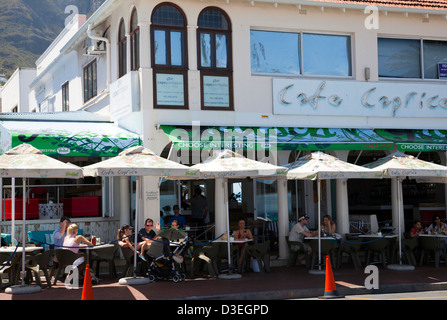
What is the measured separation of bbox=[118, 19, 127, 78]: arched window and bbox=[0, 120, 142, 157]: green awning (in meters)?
2.40

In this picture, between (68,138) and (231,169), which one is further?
(68,138)

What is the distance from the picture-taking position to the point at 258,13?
739 inches

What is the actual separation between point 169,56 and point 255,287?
7077 millimetres

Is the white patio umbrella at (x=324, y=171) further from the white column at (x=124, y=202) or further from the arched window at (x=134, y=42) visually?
the arched window at (x=134, y=42)

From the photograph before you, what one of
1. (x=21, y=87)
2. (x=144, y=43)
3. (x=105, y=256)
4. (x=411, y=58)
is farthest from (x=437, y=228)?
(x=21, y=87)

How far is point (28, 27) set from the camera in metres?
92.9

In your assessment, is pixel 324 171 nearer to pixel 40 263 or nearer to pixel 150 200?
pixel 150 200

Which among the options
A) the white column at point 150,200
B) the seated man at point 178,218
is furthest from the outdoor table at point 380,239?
the white column at point 150,200

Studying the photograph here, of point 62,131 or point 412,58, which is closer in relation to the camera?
point 62,131

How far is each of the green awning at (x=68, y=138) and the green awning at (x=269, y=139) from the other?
1231 millimetres

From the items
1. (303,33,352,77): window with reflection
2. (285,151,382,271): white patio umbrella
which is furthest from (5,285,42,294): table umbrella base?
(303,33,352,77): window with reflection

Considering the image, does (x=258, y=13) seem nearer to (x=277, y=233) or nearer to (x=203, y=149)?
(x=203, y=149)
